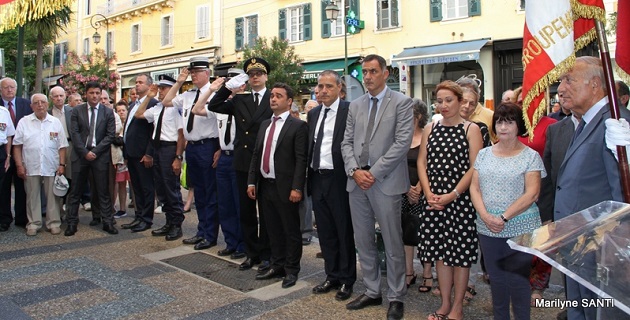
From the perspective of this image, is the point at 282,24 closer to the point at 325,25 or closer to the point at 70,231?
the point at 325,25

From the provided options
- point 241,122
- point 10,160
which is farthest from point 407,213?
point 10,160

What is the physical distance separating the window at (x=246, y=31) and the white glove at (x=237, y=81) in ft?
67.8

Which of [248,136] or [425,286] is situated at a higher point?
[248,136]

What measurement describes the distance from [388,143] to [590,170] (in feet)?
5.17

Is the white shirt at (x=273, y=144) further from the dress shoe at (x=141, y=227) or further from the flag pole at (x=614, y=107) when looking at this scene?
the dress shoe at (x=141, y=227)

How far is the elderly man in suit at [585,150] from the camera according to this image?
2.77m

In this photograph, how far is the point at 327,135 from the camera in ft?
14.7

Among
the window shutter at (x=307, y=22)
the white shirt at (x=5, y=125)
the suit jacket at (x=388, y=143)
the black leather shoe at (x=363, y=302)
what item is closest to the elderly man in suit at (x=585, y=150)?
the suit jacket at (x=388, y=143)

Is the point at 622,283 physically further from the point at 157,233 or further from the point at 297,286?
the point at 157,233

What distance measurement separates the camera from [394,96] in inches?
160

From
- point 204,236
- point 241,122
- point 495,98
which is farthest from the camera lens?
Result: point 495,98

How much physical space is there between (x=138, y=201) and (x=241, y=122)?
9.49 ft

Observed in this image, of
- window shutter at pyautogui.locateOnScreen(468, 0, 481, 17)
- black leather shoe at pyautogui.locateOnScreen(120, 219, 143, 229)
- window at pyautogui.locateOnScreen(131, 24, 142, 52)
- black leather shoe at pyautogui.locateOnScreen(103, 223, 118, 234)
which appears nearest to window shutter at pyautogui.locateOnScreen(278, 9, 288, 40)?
window shutter at pyautogui.locateOnScreen(468, 0, 481, 17)

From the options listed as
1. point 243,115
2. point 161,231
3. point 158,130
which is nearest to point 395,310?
point 243,115
